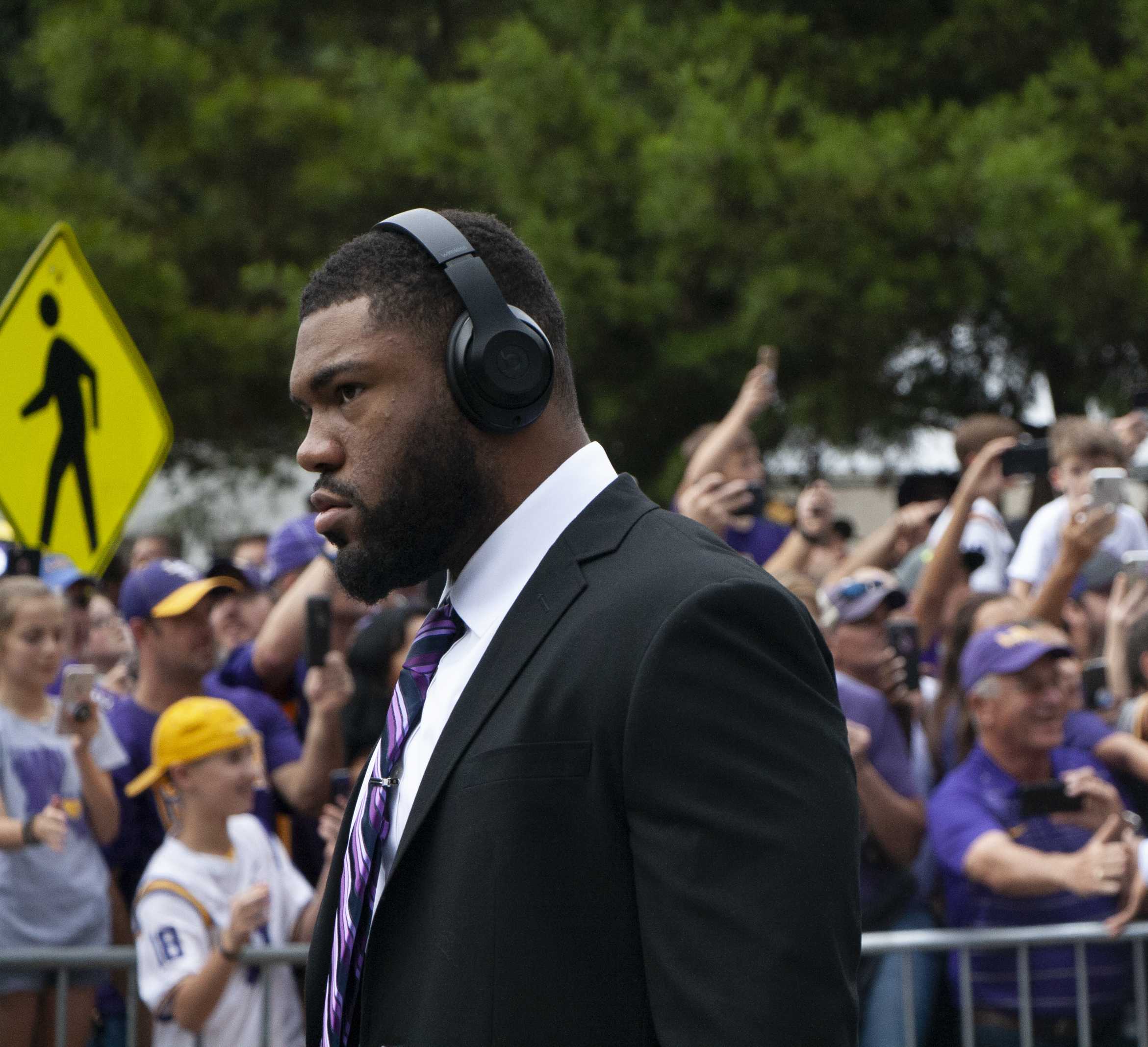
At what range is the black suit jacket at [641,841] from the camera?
162 centimetres

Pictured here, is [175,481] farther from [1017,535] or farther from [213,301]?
[1017,535]

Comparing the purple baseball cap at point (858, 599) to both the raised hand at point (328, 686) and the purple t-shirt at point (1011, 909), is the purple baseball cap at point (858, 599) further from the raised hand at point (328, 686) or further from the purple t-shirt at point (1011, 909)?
the raised hand at point (328, 686)

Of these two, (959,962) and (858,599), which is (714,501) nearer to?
(858,599)

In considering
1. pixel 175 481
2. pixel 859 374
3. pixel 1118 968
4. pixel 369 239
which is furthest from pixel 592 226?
pixel 369 239

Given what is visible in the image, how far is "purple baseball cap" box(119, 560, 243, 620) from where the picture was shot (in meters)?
5.46

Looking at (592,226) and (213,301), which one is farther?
(213,301)

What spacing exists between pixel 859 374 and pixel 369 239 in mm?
9850

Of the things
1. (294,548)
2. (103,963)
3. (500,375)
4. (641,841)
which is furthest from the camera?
(294,548)

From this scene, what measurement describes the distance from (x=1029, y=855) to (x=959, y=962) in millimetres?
356

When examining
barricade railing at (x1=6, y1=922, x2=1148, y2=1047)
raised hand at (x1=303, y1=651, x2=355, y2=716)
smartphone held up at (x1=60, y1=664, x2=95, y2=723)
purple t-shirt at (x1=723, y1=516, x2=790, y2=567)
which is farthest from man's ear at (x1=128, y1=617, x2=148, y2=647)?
purple t-shirt at (x1=723, y1=516, x2=790, y2=567)

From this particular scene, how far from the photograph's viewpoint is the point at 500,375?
1.87 meters

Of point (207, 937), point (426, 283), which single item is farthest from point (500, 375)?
point (207, 937)

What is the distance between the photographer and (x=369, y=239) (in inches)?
79.0

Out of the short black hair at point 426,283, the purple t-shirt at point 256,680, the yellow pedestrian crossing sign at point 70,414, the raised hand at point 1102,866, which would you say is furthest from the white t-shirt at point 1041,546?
the short black hair at point 426,283
